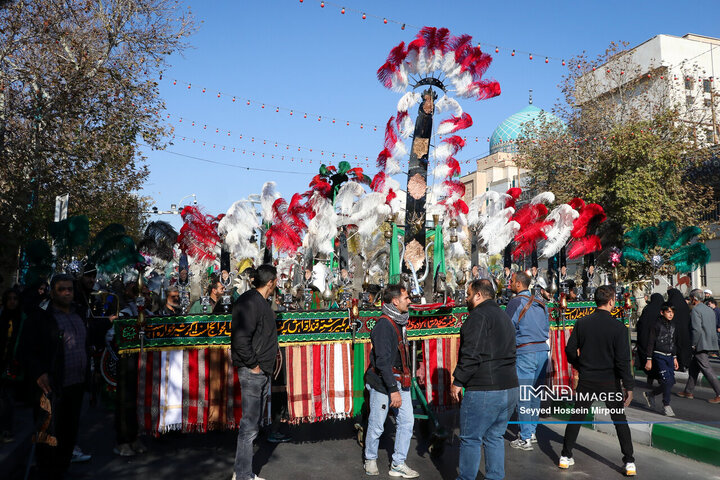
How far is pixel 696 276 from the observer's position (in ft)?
87.9

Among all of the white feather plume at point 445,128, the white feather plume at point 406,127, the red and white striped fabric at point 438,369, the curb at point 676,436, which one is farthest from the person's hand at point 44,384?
the white feather plume at point 445,128

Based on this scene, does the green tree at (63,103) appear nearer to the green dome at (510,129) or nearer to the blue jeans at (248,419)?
the blue jeans at (248,419)

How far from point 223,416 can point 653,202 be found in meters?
16.8

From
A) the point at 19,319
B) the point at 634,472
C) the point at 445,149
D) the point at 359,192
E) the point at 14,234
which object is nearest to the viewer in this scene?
the point at 634,472

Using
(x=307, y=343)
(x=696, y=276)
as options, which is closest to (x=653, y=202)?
(x=696, y=276)

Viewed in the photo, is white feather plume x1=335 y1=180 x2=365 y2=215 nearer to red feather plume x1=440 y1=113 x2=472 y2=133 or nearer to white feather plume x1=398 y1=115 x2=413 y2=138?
white feather plume x1=398 y1=115 x2=413 y2=138

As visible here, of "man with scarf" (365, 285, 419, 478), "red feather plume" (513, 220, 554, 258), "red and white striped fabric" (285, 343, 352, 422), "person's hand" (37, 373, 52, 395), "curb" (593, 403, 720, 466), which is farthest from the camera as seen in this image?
"red feather plume" (513, 220, 554, 258)

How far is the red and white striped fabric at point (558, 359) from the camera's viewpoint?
784 centimetres

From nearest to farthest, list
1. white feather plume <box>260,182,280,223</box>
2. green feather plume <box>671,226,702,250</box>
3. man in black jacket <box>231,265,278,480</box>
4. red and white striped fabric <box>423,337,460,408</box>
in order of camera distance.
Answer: man in black jacket <box>231,265,278,480</box> < red and white striped fabric <box>423,337,460,408</box> < green feather plume <box>671,226,702,250</box> < white feather plume <box>260,182,280,223</box>

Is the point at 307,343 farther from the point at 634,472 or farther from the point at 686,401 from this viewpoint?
the point at 686,401

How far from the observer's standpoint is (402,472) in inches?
211

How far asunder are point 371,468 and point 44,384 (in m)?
2.85

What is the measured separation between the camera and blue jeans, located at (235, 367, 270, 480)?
191 inches

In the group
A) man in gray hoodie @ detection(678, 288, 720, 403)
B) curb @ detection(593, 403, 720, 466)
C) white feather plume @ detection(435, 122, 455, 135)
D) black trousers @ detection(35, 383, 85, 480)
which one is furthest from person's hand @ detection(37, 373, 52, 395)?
man in gray hoodie @ detection(678, 288, 720, 403)
